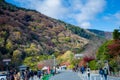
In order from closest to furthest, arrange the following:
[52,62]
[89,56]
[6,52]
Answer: [89,56], [6,52], [52,62]

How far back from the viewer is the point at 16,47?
5546 inches

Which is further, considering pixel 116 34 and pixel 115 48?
pixel 116 34

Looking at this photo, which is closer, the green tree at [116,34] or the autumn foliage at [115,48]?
the autumn foliage at [115,48]

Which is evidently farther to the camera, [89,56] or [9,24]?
[9,24]

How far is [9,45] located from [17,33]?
29.7 m

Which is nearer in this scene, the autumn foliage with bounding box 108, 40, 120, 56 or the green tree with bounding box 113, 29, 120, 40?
the autumn foliage with bounding box 108, 40, 120, 56

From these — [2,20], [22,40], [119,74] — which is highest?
[2,20]

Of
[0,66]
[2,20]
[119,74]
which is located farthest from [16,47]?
[119,74]

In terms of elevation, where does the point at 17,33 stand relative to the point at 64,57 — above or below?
above

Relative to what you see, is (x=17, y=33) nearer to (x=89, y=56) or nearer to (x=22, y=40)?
(x=22, y=40)

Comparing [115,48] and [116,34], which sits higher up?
[116,34]

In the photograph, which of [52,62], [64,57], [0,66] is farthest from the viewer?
[64,57]

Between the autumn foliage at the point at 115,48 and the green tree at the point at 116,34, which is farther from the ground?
the green tree at the point at 116,34

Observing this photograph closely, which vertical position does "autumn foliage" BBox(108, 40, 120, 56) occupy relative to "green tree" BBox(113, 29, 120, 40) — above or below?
below
